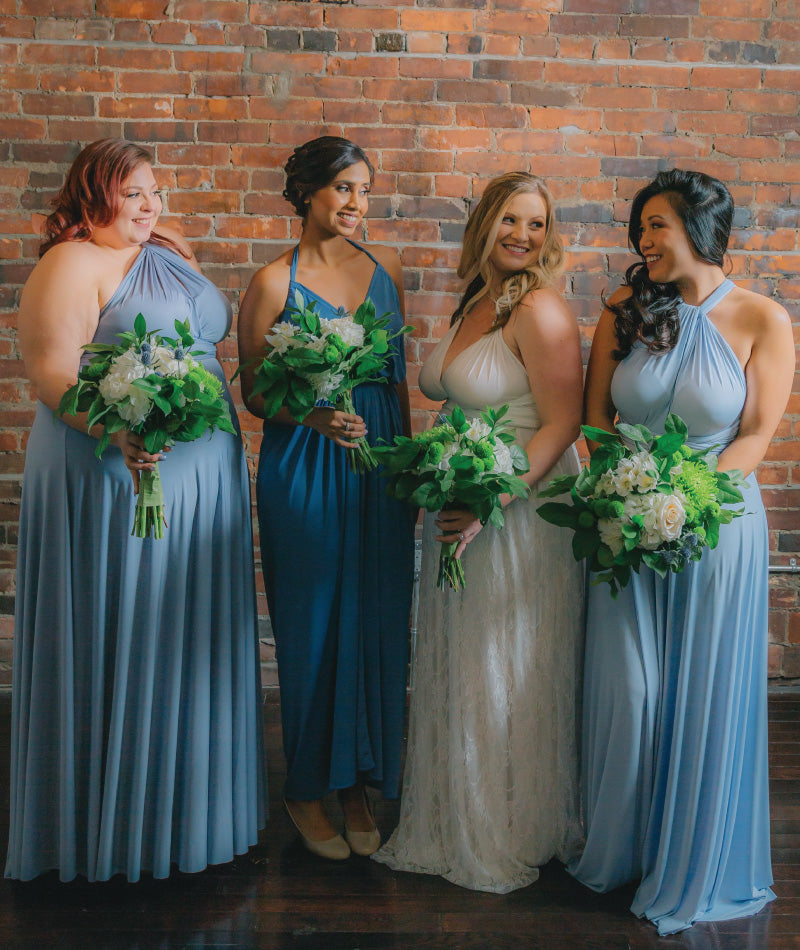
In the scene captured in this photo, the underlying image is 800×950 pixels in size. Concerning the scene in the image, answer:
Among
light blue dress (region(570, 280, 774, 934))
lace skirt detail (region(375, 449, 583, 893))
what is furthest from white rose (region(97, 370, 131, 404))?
light blue dress (region(570, 280, 774, 934))

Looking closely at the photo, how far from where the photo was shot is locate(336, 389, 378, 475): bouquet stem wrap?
2414 mm

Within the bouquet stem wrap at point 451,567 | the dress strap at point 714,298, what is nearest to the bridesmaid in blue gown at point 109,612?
the bouquet stem wrap at point 451,567

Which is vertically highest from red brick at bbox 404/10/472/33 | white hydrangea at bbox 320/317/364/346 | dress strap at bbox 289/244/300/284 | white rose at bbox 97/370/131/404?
red brick at bbox 404/10/472/33

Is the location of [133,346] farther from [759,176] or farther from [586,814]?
[759,176]

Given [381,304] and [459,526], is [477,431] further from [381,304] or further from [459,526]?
[381,304]

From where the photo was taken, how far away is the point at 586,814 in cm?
249

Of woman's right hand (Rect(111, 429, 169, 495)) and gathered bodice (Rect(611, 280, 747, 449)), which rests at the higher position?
gathered bodice (Rect(611, 280, 747, 449))

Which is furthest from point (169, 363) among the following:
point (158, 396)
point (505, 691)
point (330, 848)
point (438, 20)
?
point (438, 20)

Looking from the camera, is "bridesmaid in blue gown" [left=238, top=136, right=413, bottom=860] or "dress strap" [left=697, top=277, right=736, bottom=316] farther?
"bridesmaid in blue gown" [left=238, top=136, right=413, bottom=860]

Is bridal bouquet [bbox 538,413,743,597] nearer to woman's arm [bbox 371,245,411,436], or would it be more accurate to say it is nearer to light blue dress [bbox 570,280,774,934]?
light blue dress [bbox 570,280,774,934]

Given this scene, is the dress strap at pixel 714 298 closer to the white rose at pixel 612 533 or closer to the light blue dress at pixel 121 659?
the white rose at pixel 612 533

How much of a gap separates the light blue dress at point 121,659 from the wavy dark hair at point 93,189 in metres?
0.16

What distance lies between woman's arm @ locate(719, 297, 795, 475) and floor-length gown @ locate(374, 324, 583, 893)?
0.53m

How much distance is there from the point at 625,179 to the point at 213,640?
2608mm
